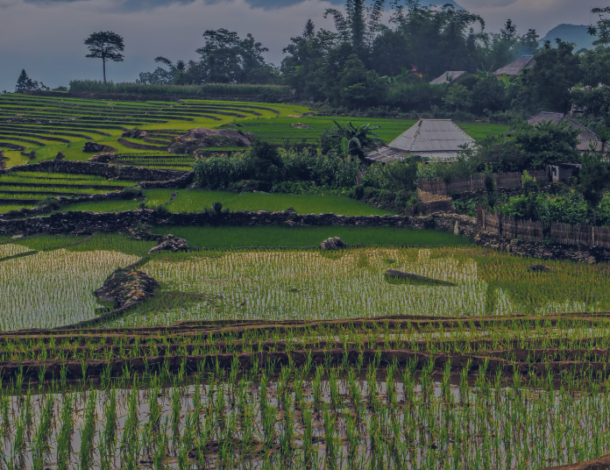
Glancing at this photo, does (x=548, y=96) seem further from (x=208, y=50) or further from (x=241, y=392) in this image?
(x=208, y=50)

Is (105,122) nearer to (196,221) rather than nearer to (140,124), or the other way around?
(140,124)

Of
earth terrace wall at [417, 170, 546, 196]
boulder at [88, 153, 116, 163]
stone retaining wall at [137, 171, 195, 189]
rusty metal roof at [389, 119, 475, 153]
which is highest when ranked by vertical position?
rusty metal roof at [389, 119, 475, 153]

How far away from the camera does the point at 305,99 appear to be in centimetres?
5072

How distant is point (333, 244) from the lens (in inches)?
568

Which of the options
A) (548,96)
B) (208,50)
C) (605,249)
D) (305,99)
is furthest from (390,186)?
(208,50)

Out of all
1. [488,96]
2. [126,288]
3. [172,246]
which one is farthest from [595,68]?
[126,288]

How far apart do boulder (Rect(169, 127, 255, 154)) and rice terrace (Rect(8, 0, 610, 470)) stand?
0.43ft

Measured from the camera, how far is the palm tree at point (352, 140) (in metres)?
23.7

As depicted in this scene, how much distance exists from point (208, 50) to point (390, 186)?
49523mm

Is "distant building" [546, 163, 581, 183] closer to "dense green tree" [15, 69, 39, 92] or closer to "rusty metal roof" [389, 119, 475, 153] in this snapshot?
"rusty metal roof" [389, 119, 475, 153]

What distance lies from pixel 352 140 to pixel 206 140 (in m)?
7.33

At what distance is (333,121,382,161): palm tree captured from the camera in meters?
23.7

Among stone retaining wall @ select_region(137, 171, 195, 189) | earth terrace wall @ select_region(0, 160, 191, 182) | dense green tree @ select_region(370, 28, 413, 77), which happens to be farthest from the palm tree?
dense green tree @ select_region(370, 28, 413, 77)

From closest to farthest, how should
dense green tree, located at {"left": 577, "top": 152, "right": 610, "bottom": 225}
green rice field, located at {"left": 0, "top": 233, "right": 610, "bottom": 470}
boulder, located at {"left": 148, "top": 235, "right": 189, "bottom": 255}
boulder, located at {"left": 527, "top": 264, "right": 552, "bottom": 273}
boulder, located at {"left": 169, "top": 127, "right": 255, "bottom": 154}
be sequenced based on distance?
green rice field, located at {"left": 0, "top": 233, "right": 610, "bottom": 470}, boulder, located at {"left": 527, "top": 264, "right": 552, "bottom": 273}, dense green tree, located at {"left": 577, "top": 152, "right": 610, "bottom": 225}, boulder, located at {"left": 148, "top": 235, "right": 189, "bottom": 255}, boulder, located at {"left": 169, "top": 127, "right": 255, "bottom": 154}
